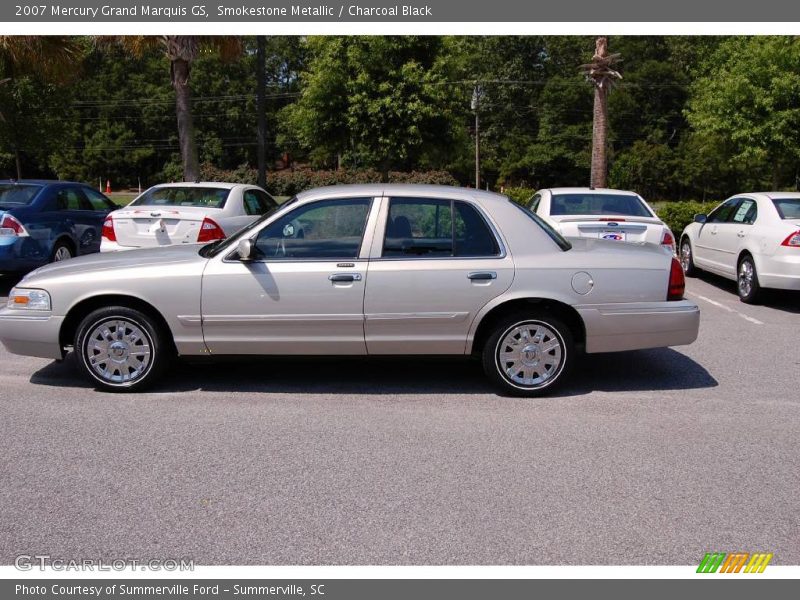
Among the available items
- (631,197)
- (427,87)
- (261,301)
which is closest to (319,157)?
(427,87)

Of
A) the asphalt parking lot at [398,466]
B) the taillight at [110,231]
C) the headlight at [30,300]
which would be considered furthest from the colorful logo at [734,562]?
the taillight at [110,231]

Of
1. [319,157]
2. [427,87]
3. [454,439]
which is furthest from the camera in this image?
[319,157]

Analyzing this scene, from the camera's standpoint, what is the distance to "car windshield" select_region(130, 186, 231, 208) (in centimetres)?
1081

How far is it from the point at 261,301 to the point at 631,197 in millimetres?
6643

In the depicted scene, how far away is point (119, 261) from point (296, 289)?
1513 mm

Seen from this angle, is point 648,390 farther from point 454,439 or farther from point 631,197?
point 631,197

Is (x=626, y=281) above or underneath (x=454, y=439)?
above

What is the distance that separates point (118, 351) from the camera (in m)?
6.07

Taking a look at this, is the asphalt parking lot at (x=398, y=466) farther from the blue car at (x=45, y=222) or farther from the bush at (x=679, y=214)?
the bush at (x=679, y=214)

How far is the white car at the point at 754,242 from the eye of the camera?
9.90 metres

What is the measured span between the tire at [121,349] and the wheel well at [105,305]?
6cm

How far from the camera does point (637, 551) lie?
3.64m

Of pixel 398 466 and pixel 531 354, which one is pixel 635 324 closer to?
pixel 531 354

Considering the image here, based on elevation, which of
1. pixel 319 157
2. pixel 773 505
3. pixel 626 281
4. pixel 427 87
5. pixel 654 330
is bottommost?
pixel 773 505
